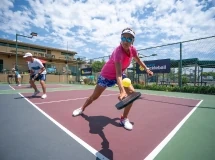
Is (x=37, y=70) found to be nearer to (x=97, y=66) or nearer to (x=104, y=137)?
(x=104, y=137)

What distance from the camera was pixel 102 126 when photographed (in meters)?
3.32

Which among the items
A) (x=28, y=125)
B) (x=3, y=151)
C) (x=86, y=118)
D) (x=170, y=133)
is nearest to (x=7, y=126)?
(x=28, y=125)

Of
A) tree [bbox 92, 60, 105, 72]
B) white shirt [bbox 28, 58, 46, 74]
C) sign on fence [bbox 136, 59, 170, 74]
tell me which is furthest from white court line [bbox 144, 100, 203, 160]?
tree [bbox 92, 60, 105, 72]

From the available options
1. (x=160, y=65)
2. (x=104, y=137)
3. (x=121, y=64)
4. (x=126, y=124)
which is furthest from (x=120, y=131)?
(x=160, y=65)

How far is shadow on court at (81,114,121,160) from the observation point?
2223mm

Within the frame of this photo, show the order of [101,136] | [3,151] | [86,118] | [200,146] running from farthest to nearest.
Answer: [86,118] < [101,136] < [200,146] < [3,151]

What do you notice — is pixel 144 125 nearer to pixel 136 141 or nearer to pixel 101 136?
pixel 136 141

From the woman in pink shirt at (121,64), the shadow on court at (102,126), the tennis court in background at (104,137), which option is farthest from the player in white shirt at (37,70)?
the woman in pink shirt at (121,64)

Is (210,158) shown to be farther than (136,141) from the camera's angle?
No

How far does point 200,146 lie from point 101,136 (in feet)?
5.18

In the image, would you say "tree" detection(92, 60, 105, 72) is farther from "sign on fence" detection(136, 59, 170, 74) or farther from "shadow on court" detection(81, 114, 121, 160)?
"shadow on court" detection(81, 114, 121, 160)

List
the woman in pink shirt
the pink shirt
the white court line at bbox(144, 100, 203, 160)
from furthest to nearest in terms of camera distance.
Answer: the pink shirt
the woman in pink shirt
the white court line at bbox(144, 100, 203, 160)

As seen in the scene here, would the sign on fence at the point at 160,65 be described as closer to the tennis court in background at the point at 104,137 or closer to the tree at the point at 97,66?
the tennis court in background at the point at 104,137

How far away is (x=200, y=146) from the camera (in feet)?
7.83
